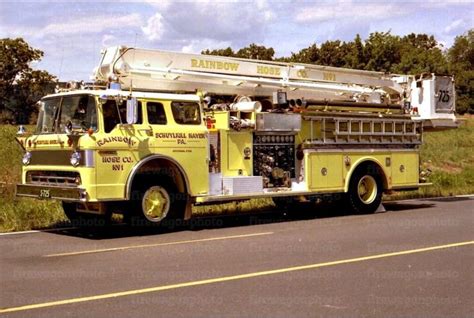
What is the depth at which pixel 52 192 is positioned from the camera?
37.3ft

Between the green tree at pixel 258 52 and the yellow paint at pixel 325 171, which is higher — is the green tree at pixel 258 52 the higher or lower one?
the higher one

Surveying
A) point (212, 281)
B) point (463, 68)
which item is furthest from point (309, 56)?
point (212, 281)

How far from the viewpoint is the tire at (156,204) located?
38.7 ft

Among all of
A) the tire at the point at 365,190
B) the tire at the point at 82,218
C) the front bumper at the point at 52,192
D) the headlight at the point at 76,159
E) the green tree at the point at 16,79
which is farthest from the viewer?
the green tree at the point at 16,79

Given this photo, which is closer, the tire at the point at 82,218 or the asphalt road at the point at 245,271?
the asphalt road at the point at 245,271

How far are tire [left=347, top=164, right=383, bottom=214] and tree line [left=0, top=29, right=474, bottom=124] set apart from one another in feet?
124

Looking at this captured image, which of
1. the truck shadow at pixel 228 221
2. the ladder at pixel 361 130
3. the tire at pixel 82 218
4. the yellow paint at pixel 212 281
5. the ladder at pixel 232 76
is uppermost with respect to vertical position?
the ladder at pixel 232 76

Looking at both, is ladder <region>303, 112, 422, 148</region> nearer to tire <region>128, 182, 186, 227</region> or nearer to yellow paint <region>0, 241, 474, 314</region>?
tire <region>128, 182, 186, 227</region>

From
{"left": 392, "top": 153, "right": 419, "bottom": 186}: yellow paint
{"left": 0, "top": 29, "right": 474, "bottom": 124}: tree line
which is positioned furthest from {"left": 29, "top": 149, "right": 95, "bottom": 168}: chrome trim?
{"left": 0, "top": 29, "right": 474, "bottom": 124}: tree line

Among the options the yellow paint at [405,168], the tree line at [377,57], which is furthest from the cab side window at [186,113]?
the tree line at [377,57]

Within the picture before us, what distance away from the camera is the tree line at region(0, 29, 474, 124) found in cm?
5169

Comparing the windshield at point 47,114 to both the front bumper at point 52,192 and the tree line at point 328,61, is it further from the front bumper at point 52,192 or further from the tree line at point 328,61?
the tree line at point 328,61

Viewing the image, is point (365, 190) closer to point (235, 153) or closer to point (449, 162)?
point (235, 153)

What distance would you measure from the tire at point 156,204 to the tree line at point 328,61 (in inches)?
1535
